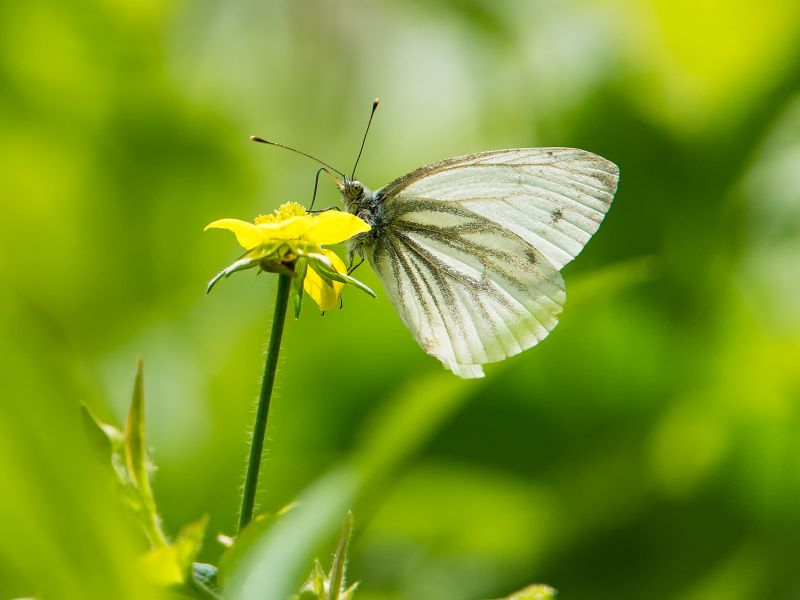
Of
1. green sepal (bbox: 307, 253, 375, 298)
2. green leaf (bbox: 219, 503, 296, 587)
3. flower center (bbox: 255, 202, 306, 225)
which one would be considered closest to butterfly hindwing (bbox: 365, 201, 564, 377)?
flower center (bbox: 255, 202, 306, 225)

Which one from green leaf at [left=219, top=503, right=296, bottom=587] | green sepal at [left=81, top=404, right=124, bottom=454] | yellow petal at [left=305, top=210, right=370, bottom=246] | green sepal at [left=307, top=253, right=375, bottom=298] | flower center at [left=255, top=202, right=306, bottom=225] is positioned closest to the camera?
green leaf at [left=219, top=503, right=296, bottom=587]

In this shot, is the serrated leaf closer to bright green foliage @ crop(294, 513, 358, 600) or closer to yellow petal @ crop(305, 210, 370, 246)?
bright green foliage @ crop(294, 513, 358, 600)

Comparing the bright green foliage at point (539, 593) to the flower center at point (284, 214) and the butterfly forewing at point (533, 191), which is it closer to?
the flower center at point (284, 214)

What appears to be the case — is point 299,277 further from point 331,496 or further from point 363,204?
point 363,204

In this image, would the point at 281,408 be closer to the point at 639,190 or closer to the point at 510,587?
the point at 510,587

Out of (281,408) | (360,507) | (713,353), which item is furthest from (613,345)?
(360,507)

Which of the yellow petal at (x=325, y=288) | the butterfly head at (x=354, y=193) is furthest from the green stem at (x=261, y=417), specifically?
the butterfly head at (x=354, y=193)
